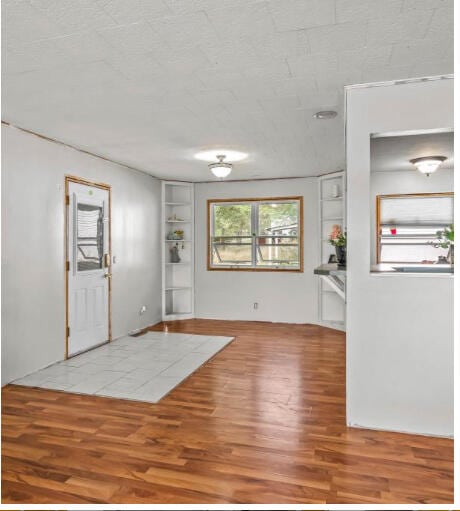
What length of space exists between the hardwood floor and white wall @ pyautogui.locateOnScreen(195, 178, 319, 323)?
2.87 metres

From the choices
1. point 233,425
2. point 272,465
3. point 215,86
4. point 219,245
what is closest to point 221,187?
point 219,245

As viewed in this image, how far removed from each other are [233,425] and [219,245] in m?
4.48

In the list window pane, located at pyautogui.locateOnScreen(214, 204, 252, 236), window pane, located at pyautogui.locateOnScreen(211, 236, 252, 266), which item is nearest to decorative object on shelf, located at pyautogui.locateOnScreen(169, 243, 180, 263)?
window pane, located at pyautogui.locateOnScreen(211, 236, 252, 266)

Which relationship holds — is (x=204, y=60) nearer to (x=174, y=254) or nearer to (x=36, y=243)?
(x=36, y=243)

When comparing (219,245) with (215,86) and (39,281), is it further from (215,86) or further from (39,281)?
(215,86)

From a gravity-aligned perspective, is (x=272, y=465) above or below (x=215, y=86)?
below

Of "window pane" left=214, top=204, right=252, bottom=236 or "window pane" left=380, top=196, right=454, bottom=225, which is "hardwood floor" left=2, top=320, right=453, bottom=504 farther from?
"window pane" left=214, top=204, right=252, bottom=236

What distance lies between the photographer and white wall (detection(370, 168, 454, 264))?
5.23 m

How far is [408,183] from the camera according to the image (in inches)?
213

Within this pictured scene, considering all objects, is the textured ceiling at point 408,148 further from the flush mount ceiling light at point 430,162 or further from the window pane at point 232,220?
the window pane at point 232,220

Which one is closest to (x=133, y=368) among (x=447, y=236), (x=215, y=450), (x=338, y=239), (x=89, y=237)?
(x=89, y=237)

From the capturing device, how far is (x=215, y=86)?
9.42 ft

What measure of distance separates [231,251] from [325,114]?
3889 mm

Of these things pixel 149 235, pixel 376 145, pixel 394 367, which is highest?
pixel 376 145
